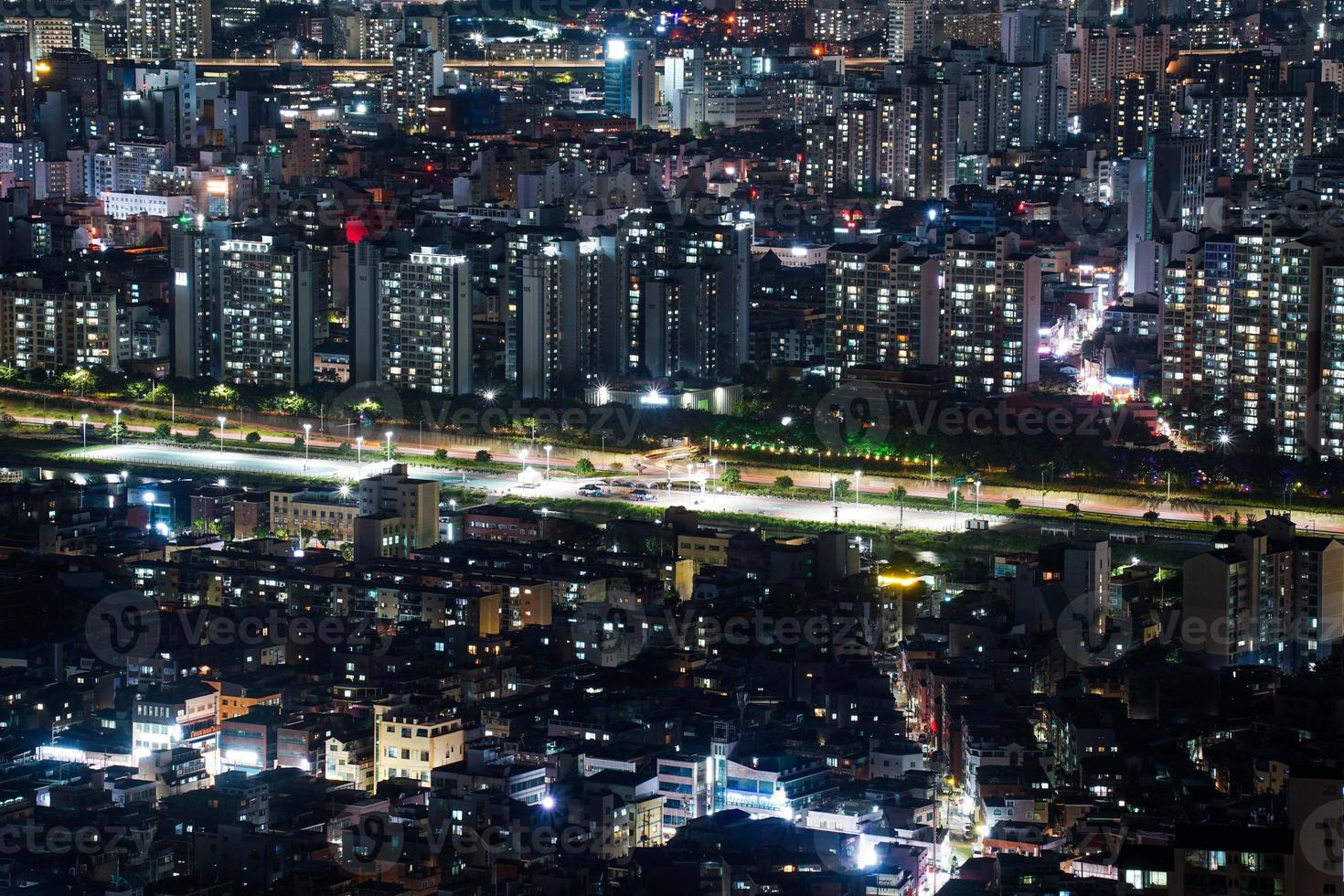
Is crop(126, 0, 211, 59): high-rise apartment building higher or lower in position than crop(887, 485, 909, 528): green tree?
higher

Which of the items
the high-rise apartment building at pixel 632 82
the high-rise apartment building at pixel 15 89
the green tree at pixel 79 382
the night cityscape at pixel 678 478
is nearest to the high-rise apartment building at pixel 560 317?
the night cityscape at pixel 678 478

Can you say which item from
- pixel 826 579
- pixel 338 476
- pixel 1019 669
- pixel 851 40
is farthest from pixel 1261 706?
pixel 851 40

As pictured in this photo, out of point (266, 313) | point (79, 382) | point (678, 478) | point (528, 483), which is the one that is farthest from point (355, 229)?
point (678, 478)

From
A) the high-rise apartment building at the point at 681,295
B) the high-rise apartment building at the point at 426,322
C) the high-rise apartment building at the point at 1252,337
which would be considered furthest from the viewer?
the high-rise apartment building at the point at 426,322

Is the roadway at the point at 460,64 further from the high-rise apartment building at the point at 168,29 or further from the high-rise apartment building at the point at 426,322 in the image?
the high-rise apartment building at the point at 426,322

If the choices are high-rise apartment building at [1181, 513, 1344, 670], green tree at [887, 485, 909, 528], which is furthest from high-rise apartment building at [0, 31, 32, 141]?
high-rise apartment building at [1181, 513, 1344, 670]

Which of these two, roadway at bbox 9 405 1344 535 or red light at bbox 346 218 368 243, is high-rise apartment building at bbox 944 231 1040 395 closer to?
roadway at bbox 9 405 1344 535
